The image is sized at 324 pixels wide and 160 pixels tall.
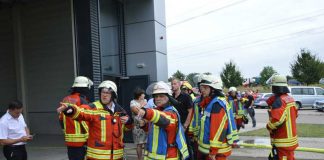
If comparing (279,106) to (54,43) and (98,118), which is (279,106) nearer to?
(98,118)

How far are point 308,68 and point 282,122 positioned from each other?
37842 millimetres

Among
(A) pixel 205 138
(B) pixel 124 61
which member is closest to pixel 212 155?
(A) pixel 205 138

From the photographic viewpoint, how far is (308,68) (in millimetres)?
Answer: 39312

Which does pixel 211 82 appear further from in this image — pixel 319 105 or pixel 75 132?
pixel 319 105

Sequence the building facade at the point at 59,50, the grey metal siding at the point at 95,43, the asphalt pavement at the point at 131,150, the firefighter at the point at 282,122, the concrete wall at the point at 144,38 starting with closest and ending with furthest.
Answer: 1. the firefighter at the point at 282,122
2. the asphalt pavement at the point at 131,150
3. the grey metal siding at the point at 95,43
4. the building facade at the point at 59,50
5. the concrete wall at the point at 144,38

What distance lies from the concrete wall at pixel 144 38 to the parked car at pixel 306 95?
17.3 meters

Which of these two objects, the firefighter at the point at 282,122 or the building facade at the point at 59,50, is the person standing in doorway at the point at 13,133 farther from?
the building facade at the point at 59,50

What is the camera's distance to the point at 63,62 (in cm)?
1236

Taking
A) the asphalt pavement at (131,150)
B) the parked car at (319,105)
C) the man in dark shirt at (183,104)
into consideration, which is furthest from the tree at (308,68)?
the man in dark shirt at (183,104)

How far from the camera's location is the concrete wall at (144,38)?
37.9ft

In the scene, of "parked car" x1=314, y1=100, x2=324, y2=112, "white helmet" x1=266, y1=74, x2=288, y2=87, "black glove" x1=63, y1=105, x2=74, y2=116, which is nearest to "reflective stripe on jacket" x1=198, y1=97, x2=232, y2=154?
"white helmet" x1=266, y1=74, x2=288, y2=87

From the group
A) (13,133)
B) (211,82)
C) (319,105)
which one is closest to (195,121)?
(211,82)

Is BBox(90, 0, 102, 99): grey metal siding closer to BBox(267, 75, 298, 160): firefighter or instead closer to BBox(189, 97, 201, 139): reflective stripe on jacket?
BBox(189, 97, 201, 139): reflective stripe on jacket

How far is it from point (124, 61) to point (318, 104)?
58.9 feet
